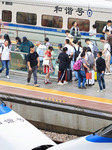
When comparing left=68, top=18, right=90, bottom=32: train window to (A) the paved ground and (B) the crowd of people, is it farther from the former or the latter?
(A) the paved ground

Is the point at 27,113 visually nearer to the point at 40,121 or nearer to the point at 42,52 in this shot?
the point at 40,121

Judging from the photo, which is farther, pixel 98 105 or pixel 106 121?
pixel 98 105

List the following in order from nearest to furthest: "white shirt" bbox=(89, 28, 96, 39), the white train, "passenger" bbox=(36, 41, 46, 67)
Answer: "passenger" bbox=(36, 41, 46, 67) → "white shirt" bbox=(89, 28, 96, 39) → the white train

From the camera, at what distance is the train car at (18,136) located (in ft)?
32.1

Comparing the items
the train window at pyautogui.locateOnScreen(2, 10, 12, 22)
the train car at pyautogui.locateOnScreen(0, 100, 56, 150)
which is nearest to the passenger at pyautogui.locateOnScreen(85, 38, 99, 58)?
the train car at pyautogui.locateOnScreen(0, 100, 56, 150)

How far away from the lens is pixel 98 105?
13773mm

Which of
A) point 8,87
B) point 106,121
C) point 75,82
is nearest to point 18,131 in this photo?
point 106,121

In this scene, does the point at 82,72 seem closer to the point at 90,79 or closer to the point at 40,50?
the point at 90,79

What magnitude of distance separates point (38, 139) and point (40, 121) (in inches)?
160

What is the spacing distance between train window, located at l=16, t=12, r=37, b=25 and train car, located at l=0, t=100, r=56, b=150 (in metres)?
13.2

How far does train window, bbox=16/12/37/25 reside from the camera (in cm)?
2398

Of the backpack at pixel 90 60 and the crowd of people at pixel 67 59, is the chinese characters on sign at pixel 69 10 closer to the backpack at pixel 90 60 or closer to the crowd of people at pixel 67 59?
the crowd of people at pixel 67 59

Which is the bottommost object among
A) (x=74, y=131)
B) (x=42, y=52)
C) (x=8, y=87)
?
(x=74, y=131)

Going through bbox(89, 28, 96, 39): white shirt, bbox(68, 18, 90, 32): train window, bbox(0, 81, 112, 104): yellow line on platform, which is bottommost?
bbox(0, 81, 112, 104): yellow line on platform
